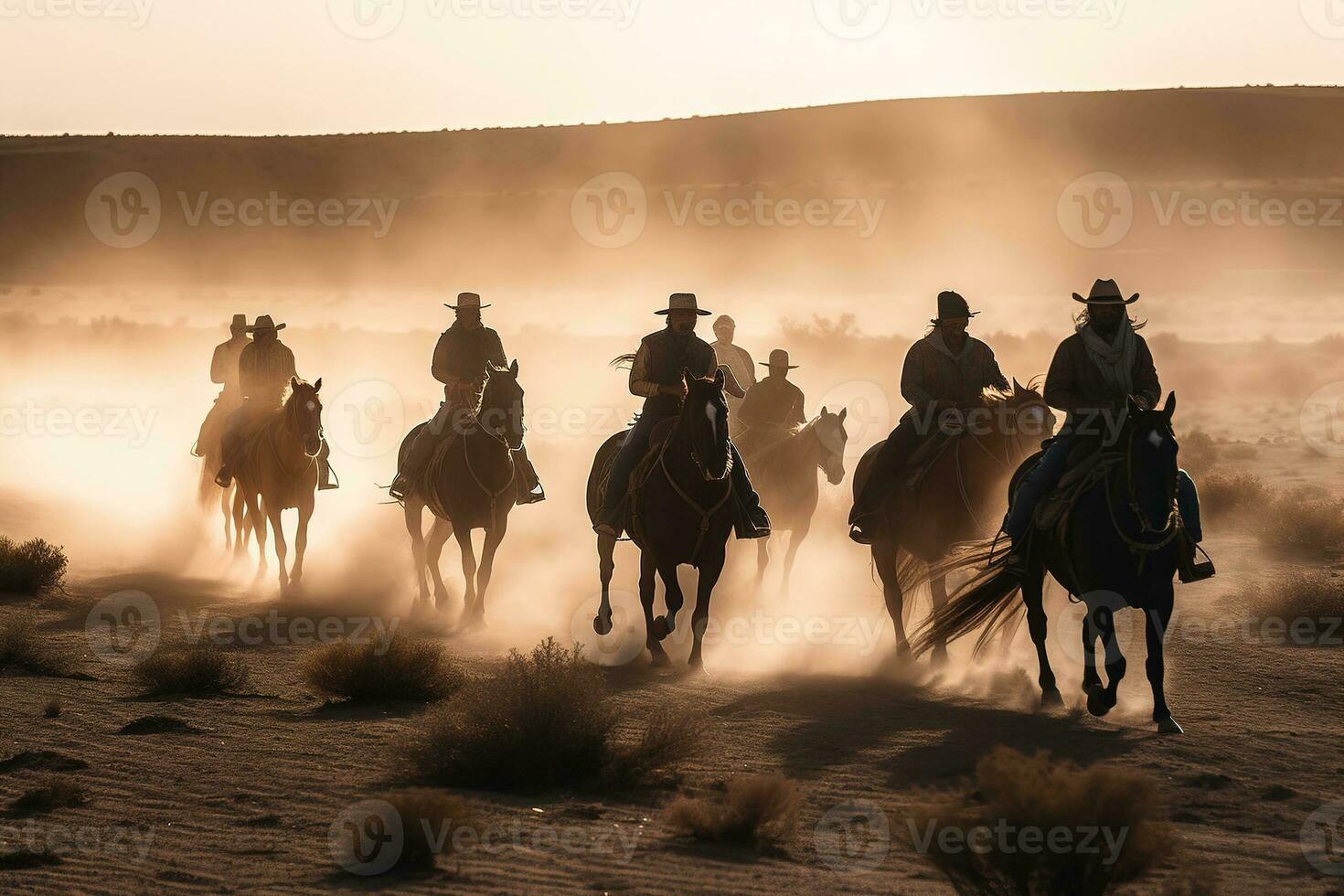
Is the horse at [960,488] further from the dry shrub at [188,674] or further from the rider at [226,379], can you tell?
the rider at [226,379]

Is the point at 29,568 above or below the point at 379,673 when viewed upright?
above

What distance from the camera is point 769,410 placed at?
2009cm

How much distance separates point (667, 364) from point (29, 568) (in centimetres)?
979

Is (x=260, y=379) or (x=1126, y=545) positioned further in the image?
(x=260, y=379)

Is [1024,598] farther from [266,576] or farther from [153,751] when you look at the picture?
[266,576]

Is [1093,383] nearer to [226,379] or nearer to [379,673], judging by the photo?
[379,673]

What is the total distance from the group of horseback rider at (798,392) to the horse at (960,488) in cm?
16

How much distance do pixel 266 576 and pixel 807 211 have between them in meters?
67.5

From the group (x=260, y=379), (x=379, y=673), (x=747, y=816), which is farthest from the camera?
(x=260, y=379)

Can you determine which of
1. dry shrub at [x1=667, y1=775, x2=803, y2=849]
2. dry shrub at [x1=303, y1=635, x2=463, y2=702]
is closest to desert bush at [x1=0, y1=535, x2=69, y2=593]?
dry shrub at [x1=303, y1=635, x2=463, y2=702]

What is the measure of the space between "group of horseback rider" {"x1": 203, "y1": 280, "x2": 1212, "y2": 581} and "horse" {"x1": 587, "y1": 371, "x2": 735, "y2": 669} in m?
0.23

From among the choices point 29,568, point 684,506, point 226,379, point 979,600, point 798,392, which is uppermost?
point 226,379

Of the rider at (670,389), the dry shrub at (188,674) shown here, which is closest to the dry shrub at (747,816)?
the rider at (670,389)

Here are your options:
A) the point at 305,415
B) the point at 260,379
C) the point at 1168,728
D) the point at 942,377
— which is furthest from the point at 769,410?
the point at 1168,728
